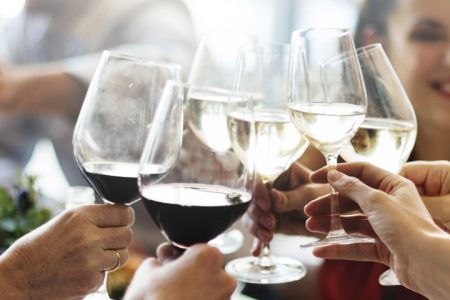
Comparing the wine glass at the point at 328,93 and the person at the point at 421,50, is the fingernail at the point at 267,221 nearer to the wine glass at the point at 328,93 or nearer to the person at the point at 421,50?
the wine glass at the point at 328,93

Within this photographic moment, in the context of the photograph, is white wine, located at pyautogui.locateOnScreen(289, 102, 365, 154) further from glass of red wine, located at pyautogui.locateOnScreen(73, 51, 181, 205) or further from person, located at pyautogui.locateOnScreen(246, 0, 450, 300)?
person, located at pyautogui.locateOnScreen(246, 0, 450, 300)

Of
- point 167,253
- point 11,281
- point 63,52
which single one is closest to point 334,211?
point 167,253

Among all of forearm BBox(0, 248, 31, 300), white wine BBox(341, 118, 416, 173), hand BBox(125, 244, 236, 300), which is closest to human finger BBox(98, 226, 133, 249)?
forearm BBox(0, 248, 31, 300)

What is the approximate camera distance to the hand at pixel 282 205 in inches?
41.2

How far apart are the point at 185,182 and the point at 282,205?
53 centimetres

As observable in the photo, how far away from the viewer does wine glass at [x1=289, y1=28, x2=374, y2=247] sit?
76cm

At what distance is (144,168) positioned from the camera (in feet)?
2.01

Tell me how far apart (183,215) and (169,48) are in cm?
133

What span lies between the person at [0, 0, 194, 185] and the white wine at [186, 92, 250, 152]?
2.54ft

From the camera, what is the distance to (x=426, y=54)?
1.68 metres

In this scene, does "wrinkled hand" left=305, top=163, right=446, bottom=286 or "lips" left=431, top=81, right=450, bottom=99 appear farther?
"lips" left=431, top=81, right=450, bottom=99

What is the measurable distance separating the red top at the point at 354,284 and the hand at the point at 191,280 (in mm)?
621

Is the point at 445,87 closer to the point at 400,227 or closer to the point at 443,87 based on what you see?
the point at 443,87

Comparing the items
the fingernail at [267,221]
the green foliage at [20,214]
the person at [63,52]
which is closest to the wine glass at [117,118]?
the fingernail at [267,221]
